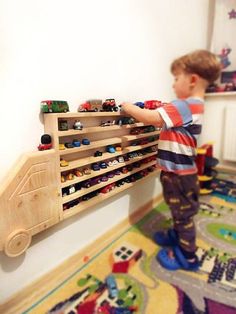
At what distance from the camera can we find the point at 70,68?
0.77m

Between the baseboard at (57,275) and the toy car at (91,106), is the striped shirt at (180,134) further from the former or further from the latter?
the baseboard at (57,275)

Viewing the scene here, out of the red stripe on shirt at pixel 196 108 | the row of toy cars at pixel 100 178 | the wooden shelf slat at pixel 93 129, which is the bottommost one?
the row of toy cars at pixel 100 178

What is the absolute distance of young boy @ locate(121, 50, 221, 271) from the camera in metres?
0.80

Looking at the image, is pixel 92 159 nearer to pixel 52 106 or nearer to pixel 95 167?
pixel 95 167

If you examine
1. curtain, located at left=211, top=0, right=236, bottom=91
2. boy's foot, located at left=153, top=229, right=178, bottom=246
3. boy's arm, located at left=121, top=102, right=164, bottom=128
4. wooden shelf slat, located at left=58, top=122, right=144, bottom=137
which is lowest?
boy's foot, located at left=153, top=229, right=178, bottom=246

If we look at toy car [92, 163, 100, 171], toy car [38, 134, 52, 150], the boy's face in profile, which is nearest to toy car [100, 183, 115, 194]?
toy car [92, 163, 100, 171]

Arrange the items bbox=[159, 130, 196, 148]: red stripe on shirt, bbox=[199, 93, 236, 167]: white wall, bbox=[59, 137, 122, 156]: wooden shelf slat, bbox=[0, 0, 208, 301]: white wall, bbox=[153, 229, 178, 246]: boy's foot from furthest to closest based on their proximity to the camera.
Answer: bbox=[199, 93, 236, 167]: white wall < bbox=[153, 229, 178, 246]: boy's foot < bbox=[159, 130, 196, 148]: red stripe on shirt < bbox=[59, 137, 122, 156]: wooden shelf slat < bbox=[0, 0, 208, 301]: white wall

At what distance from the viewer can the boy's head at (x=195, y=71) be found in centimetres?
78

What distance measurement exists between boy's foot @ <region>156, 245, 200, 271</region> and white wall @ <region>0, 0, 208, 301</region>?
26 centimetres

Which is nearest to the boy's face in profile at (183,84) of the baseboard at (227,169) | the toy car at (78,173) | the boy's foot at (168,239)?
the toy car at (78,173)

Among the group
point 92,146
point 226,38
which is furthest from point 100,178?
point 226,38

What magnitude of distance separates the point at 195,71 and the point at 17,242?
2.42ft

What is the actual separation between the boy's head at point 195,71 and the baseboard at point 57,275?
63 centimetres

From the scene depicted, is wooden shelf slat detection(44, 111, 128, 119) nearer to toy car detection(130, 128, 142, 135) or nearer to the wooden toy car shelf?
the wooden toy car shelf
